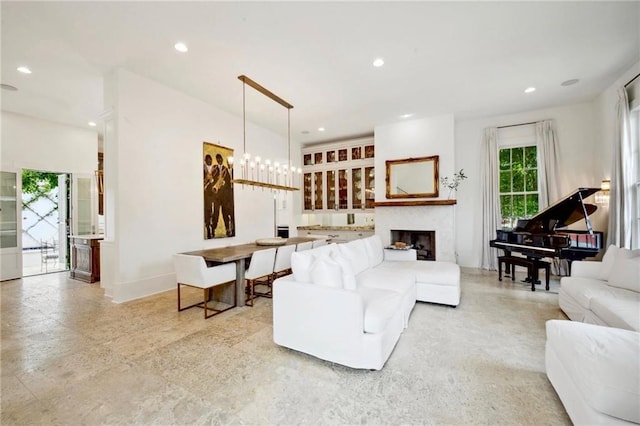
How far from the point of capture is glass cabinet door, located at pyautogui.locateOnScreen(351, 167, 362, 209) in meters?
7.16

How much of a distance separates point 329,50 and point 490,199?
458 centimetres

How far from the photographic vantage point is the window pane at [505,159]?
591cm

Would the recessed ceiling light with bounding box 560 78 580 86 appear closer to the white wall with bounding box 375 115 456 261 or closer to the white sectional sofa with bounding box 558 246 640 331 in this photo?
the white wall with bounding box 375 115 456 261

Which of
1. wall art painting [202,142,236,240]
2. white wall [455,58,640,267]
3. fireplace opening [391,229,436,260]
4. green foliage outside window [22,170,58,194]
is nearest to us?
white wall [455,58,640,267]

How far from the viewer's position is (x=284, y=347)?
8.38 ft

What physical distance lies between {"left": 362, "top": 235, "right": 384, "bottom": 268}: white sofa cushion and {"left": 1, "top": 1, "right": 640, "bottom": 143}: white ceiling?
252cm

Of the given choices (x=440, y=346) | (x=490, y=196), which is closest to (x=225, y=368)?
(x=440, y=346)

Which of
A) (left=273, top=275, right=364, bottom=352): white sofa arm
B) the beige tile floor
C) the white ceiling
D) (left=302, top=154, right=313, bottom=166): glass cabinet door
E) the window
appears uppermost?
the white ceiling

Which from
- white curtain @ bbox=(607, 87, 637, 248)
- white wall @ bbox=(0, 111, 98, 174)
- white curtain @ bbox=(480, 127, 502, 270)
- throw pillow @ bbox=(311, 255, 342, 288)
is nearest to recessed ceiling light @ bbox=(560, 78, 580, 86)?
white curtain @ bbox=(607, 87, 637, 248)

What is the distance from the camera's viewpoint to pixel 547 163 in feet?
17.7

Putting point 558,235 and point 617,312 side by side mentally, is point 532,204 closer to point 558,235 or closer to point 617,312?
point 558,235

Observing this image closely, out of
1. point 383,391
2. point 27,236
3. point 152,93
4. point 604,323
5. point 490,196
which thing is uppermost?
point 152,93

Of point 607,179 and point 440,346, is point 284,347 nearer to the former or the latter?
point 440,346

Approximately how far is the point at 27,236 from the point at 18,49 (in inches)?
248
